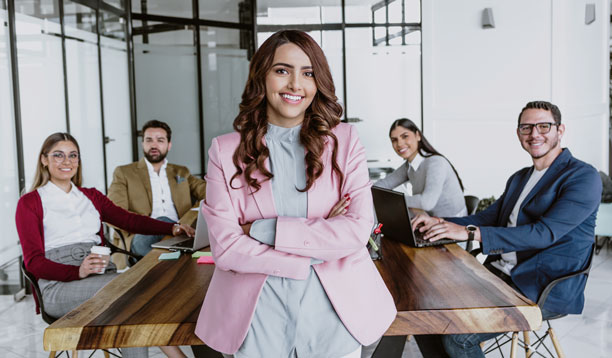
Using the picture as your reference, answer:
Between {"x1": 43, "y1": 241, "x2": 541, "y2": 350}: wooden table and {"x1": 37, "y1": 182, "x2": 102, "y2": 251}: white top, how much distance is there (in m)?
0.99

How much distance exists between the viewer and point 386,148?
7.54 meters

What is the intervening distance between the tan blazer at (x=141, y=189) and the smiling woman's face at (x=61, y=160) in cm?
124

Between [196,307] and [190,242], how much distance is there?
98 centimetres

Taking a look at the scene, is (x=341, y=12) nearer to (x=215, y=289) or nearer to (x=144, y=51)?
(x=144, y=51)

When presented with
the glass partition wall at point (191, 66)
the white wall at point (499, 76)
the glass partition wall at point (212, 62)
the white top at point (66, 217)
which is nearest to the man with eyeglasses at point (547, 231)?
the white top at point (66, 217)

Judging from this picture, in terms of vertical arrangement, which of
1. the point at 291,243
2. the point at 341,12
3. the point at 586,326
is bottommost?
the point at 586,326

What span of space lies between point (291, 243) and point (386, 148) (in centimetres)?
619

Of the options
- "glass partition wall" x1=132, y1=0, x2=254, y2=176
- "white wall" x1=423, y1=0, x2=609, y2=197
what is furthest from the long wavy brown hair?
"glass partition wall" x1=132, y1=0, x2=254, y2=176

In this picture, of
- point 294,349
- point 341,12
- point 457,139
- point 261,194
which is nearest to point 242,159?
point 261,194

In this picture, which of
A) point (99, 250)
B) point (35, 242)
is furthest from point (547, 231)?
point (35, 242)

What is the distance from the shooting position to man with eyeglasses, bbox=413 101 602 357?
8.44 ft

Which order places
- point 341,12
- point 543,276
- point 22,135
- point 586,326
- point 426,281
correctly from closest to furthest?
point 426,281, point 543,276, point 586,326, point 22,135, point 341,12

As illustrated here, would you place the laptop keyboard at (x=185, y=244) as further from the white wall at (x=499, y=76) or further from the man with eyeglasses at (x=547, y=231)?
the white wall at (x=499, y=76)

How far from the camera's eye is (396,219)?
281cm
